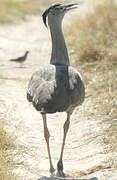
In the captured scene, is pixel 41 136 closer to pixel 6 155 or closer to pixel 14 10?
pixel 6 155

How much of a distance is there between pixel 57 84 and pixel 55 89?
0.29 feet

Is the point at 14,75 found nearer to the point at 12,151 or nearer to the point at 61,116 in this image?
the point at 61,116

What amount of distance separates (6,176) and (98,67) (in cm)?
497

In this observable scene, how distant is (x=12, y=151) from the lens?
18.8 feet

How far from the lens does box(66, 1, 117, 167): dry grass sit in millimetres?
7188

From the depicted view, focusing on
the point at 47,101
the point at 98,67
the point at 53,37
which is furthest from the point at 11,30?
the point at 47,101

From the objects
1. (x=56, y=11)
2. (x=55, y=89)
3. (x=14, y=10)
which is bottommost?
(x=14, y=10)

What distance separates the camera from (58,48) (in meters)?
5.92

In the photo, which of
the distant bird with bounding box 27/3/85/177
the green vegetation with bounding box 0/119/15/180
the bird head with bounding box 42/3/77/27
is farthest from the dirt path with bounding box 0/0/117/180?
→ the bird head with bounding box 42/3/77/27

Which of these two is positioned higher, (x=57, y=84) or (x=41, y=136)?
(x=57, y=84)

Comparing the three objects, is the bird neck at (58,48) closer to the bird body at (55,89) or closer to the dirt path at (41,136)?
the bird body at (55,89)

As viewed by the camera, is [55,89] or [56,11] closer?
[55,89]

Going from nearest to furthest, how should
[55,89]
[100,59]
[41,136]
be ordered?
[55,89] → [41,136] → [100,59]

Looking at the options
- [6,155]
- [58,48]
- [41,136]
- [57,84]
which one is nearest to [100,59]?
[41,136]
